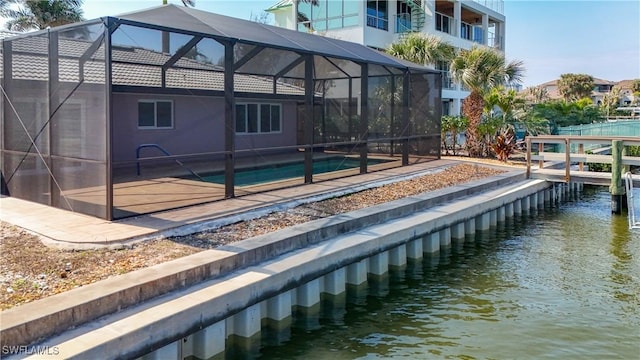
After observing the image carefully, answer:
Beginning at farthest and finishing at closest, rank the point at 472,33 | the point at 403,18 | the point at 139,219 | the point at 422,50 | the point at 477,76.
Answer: the point at 472,33 < the point at 403,18 < the point at 422,50 < the point at 477,76 < the point at 139,219

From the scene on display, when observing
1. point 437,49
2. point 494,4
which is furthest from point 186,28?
point 494,4

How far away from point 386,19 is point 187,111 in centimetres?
1549

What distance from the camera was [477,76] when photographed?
1880 centimetres

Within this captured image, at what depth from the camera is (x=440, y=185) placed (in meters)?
11.9

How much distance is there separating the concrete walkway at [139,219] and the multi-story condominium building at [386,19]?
17.1m

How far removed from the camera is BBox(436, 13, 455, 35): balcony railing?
30.9 m

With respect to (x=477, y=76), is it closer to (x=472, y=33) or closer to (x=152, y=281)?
(x=152, y=281)

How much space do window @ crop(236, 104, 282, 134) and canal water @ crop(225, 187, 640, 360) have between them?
9.48 metres

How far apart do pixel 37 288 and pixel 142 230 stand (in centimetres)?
209

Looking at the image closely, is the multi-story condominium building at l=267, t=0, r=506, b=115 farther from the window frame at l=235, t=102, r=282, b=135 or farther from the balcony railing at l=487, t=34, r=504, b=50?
the window frame at l=235, t=102, r=282, b=135

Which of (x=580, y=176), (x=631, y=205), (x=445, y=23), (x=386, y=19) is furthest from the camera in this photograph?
(x=445, y=23)

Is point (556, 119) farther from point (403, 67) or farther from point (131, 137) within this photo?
point (131, 137)

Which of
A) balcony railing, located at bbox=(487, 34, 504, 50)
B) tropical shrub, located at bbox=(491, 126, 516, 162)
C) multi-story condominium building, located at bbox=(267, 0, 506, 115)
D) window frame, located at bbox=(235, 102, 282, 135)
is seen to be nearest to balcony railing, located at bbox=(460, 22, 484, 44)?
multi-story condominium building, located at bbox=(267, 0, 506, 115)

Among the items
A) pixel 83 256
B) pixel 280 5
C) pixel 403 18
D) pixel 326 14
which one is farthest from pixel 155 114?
pixel 403 18
